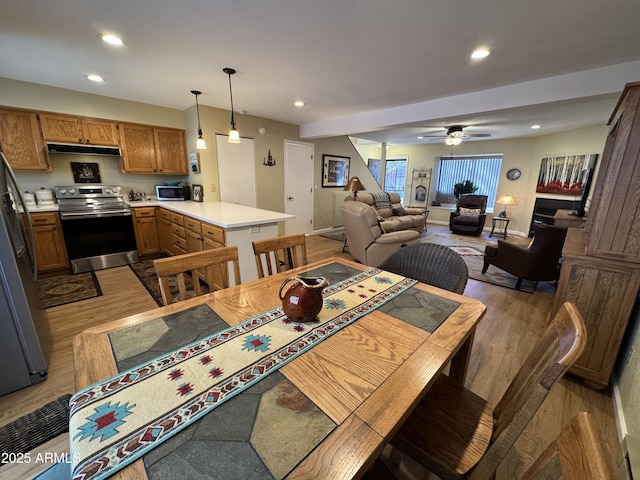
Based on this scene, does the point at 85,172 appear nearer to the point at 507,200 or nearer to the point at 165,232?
the point at 165,232

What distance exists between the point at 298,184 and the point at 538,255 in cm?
423

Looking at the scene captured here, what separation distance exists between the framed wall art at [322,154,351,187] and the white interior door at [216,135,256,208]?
75.8 inches

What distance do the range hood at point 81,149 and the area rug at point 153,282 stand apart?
5.40 ft

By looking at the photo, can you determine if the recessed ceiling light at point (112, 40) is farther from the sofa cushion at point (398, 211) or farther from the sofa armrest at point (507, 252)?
the sofa cushion at point (398, 211)

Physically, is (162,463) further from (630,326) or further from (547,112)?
(547,112)

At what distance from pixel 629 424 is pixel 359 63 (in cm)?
319

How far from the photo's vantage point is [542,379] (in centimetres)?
66

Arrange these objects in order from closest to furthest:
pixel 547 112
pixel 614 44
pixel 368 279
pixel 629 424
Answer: pixel 629 424
pixel 368 279
pixel 614 44
pixel 547 112

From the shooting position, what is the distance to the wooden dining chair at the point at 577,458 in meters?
0.42

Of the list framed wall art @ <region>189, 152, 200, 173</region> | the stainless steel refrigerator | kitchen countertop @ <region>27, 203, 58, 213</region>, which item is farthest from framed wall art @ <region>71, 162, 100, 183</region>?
the stainless steel refrigerator

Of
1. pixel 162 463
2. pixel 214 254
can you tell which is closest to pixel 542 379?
pixel 162 463

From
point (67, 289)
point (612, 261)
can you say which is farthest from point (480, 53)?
point (67, 289)

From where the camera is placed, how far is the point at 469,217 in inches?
242

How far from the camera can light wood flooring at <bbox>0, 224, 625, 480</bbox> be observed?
1.37 m
